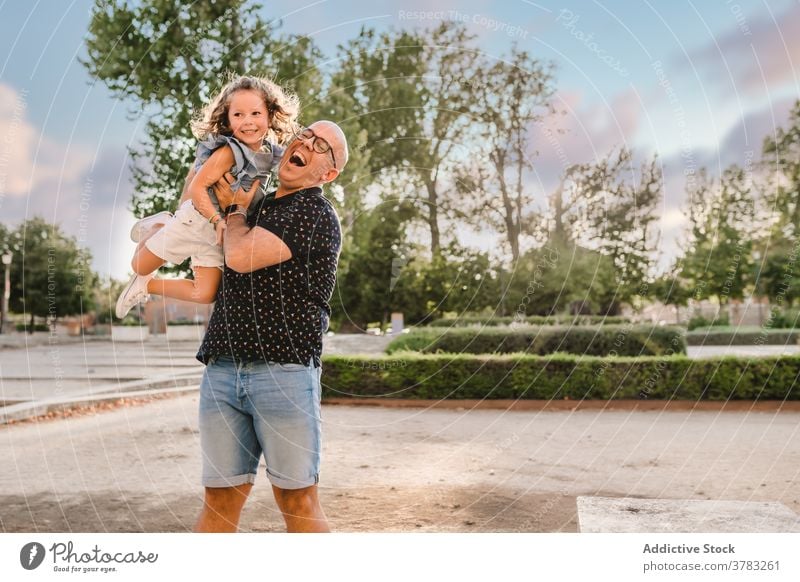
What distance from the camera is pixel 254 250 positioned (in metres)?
2.67

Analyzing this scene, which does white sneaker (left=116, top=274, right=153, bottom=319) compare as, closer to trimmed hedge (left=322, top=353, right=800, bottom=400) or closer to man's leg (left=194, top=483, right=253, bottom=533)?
man's leg (left=194, top=483, right=253, bottom=533)

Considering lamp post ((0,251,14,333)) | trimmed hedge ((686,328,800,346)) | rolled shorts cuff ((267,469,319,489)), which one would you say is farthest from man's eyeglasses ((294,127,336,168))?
lamp post ((0,251,14,333))

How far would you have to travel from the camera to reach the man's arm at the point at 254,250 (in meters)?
2.68

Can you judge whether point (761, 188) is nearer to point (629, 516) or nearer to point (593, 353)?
point (593, 353)

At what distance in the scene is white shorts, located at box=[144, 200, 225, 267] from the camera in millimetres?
2861

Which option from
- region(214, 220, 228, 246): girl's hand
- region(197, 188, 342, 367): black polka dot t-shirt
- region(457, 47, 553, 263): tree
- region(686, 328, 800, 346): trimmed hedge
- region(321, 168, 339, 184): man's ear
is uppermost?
region(457, 47, 553, 263): tree

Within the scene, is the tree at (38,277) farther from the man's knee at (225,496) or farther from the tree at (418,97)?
the man's knee at (225,496)

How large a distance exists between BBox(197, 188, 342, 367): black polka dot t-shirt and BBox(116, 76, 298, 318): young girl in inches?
5.6

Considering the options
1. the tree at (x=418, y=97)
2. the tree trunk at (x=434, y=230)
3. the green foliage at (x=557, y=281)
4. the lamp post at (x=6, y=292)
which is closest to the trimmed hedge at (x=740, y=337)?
the green foliage at (x=557, y=281)

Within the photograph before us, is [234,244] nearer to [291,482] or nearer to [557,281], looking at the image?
[291,482]

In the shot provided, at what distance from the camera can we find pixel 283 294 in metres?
2.78

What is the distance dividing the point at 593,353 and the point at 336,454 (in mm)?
9741
